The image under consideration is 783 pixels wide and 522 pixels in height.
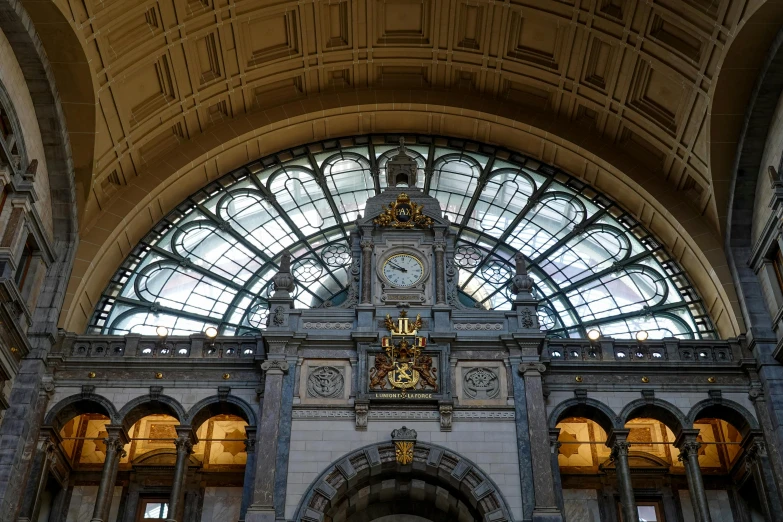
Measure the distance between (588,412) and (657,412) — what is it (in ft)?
6.03

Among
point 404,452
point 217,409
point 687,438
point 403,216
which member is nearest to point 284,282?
point 217,409

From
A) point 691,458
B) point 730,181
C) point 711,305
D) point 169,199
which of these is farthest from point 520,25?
point 691,458

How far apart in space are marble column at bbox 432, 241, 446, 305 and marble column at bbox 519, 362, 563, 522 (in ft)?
10.0

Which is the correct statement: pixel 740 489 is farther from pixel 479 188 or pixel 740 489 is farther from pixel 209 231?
pixel 209 231

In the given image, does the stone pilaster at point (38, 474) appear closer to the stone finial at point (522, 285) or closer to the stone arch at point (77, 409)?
the stone arch at point (77, 409)

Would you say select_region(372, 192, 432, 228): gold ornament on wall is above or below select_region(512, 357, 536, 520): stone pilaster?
above

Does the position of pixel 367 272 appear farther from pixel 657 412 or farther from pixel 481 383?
Answer: pixel 657 412

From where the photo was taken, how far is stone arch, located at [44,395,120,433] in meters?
25.7

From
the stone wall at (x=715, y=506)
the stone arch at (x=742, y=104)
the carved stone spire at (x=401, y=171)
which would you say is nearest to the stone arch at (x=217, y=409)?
the carved stone spire at (x=401, y=171)

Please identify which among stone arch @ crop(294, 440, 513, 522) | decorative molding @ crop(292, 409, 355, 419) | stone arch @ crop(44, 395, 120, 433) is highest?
stone arch @ crop(44, 395, 120, 433)

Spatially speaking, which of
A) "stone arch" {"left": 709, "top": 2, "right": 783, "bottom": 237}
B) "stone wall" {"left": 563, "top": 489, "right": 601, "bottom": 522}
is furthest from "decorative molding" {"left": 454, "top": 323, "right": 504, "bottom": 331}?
"stone arch" {"left": 709, "top": 2, "right": 783, "bottom": 237}

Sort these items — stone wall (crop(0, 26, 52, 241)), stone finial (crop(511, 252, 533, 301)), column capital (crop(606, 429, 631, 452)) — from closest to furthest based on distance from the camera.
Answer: stone wall (crop(0, 26, 52, 241)) → column capital (crop(606, 429, 631, 452)) → stone finial (crop(511, 252, 533, 301))

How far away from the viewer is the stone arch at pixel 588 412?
84.5 ft

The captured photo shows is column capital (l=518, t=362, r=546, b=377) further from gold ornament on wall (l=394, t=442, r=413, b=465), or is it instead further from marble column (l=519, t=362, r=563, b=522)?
gold ornament on wall (l=394, t=442, r=413, b=465)
